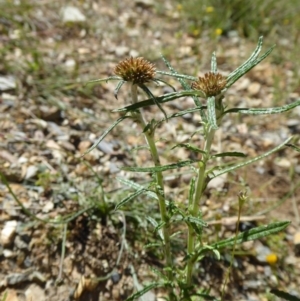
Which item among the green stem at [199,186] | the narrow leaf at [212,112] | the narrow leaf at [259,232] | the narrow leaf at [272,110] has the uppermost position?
the narrow leaf at [272,110]

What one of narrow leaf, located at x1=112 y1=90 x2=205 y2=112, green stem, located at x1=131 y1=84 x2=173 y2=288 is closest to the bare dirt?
green stem, located at x1=131 y1=84 x2=173 y2=288

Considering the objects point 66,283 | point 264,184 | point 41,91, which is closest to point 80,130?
point 41,91

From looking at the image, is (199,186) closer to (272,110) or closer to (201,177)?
(201,177)

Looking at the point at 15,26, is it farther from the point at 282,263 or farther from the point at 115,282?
the point at 282,263

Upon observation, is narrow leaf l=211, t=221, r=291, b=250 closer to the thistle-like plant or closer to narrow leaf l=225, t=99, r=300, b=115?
the thistle-like plant

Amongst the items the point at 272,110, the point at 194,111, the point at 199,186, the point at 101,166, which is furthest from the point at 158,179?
the point at 101,166

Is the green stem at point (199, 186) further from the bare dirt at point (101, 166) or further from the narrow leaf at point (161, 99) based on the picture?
the bare dirt at point (101, 166)

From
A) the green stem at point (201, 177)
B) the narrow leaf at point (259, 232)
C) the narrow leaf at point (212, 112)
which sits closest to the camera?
the narrow leaf at point (212, 112)

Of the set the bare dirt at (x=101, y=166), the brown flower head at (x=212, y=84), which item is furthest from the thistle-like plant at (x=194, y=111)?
the bare dirt at (x=101, y=166)


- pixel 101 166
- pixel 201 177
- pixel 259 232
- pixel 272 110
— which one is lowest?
pixel 259 232
